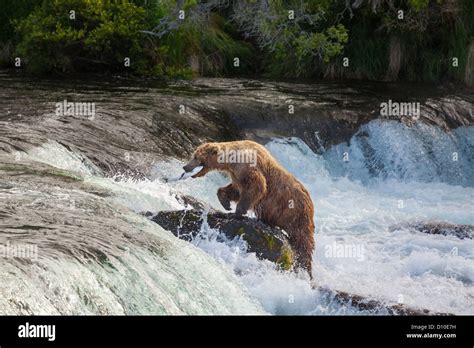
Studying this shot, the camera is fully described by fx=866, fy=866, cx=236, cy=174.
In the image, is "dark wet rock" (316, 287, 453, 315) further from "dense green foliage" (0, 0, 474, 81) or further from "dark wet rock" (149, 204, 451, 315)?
"dense green foliage" (0, 0, 474, 81)

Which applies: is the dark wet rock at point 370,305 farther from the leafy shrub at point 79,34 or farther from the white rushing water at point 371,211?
the leafy shrub at point 79,34

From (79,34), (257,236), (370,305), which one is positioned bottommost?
(370,305)

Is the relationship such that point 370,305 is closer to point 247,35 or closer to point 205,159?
point 205,159

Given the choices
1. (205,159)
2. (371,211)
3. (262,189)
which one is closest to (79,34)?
(371,211)

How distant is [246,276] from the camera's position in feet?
23.0

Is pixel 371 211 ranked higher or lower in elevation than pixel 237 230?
lower

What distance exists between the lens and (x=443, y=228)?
33.4 feet

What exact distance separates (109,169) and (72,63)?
8.64 m

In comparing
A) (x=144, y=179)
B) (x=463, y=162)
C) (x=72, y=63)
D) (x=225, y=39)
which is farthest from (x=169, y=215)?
(x=225, y=39)

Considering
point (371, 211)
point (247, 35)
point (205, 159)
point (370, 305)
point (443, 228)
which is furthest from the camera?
point (247, 35)

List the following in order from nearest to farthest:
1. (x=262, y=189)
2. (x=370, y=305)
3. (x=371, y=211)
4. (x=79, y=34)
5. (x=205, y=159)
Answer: (x=370, y=305) → (x=262, y=189) → (x=205, y=159) → (x=371, y=211) → (x=79, y=34)

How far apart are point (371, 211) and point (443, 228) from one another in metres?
1.49

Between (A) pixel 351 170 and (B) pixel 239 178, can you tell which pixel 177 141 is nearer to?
(A) pixel 351 170

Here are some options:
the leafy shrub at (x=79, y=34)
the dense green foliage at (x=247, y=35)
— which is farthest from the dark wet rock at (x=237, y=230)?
the leafy shrub at (x=79, y=34)
